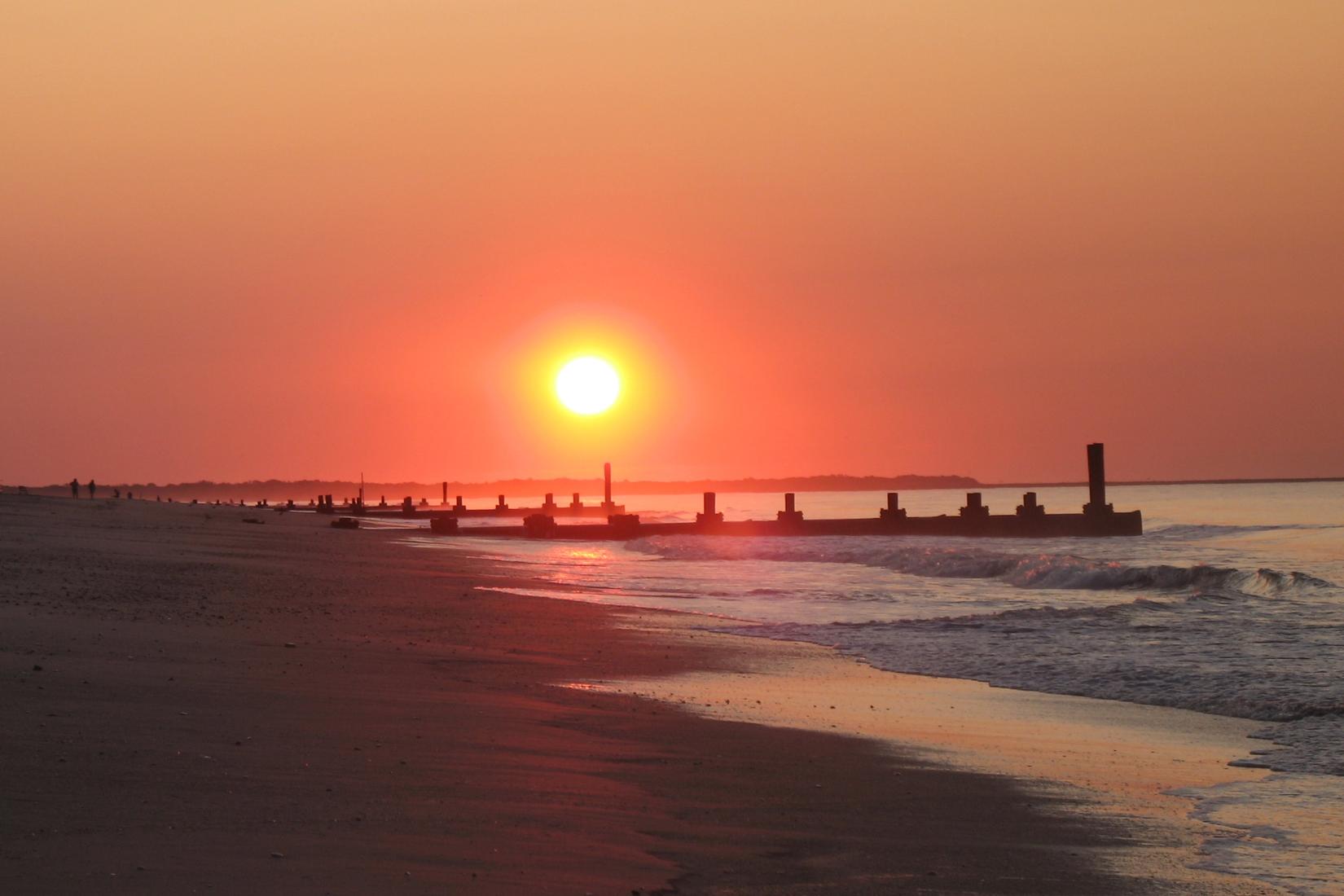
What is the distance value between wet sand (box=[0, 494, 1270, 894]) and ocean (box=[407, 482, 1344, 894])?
1.34 meters

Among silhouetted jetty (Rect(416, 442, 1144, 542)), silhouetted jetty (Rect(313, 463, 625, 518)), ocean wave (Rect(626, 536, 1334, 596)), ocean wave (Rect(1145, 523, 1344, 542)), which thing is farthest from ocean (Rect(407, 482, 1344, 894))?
silhouetted jetty (Rect(313, 463, 625, 518))

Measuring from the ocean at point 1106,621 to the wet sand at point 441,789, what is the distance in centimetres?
134

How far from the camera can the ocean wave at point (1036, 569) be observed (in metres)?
24.7

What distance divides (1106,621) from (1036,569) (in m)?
11.0

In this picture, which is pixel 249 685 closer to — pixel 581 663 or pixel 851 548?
pixel 581 663

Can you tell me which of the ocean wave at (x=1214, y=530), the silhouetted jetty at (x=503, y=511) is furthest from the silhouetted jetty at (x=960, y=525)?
the silhouetted jetty at (x=503, y=511)

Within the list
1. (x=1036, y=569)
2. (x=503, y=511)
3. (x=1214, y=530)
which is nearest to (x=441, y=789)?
(x=1036, y=569)

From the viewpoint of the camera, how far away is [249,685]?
27.5ft

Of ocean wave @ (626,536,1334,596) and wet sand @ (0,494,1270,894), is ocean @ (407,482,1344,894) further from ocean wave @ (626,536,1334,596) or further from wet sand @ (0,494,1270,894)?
wet sand @ (0,494,1270,894)

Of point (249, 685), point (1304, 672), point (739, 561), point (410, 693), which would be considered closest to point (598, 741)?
point (410, 693)

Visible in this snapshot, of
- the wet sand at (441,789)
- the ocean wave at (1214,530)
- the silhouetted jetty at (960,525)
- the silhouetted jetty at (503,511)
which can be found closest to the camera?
the wet sand at (441,789)

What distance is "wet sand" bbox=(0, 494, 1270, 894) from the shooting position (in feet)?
15.4

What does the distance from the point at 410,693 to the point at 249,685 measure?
106 cm

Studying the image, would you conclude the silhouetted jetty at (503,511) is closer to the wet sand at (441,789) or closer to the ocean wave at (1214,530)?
the ocean wave at (1214,530)
